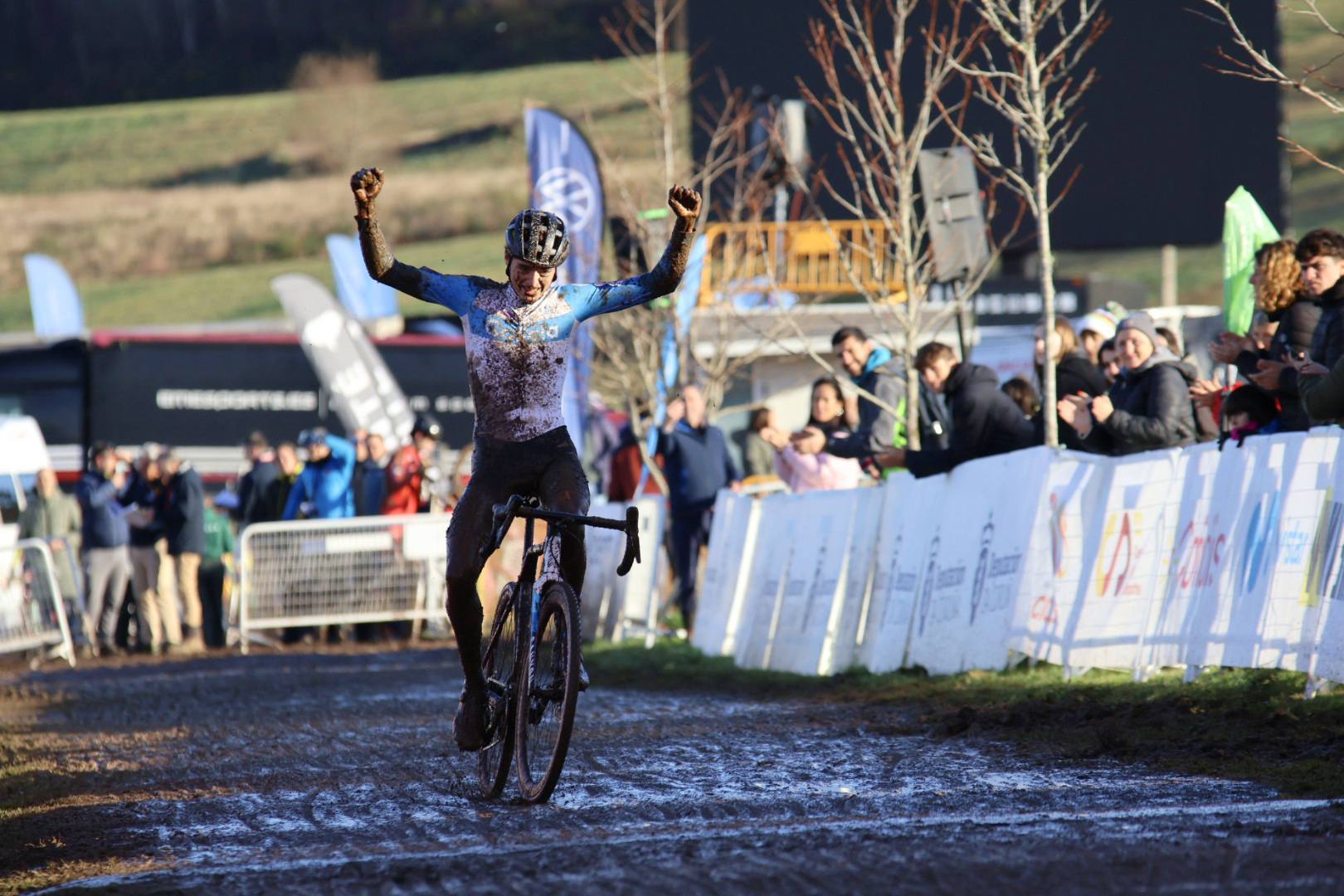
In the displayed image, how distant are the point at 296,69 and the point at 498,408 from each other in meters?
69.0

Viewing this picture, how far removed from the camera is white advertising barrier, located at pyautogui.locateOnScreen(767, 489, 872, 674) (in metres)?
13.5

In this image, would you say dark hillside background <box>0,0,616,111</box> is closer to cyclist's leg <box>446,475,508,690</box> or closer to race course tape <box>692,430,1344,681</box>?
race course tape <box>692,430,1344,681</box>

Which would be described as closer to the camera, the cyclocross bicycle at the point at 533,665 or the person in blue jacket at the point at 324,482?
the cyclocross bicycle at the point at 533,665

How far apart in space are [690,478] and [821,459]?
212 cm

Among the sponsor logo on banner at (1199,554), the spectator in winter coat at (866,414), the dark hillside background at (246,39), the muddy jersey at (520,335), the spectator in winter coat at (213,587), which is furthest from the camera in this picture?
the dark hillside background at (246,39)

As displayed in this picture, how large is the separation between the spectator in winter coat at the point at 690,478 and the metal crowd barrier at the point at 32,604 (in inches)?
266

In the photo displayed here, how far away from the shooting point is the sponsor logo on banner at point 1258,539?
364 inches

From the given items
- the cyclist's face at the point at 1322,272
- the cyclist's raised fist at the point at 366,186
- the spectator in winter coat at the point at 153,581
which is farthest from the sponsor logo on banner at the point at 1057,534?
the spectator in winter coat at the point at 153,581

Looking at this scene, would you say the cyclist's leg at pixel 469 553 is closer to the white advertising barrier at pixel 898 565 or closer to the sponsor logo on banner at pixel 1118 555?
the sponsor logo on banner at pixel 1118 555

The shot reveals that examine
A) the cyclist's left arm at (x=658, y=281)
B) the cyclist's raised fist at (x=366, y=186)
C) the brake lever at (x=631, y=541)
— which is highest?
the cyclist's raised fist at (x=366, y=186)

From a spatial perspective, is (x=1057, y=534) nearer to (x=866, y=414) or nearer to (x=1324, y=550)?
(x=1324, y=550)

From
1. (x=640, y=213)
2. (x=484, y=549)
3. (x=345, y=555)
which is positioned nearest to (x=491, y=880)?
(x=484, y=549)

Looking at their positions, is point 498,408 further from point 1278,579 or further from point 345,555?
point 345,555

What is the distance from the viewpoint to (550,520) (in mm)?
7770
